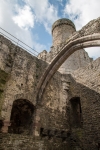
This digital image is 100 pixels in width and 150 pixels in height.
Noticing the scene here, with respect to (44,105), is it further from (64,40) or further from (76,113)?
(64,40)

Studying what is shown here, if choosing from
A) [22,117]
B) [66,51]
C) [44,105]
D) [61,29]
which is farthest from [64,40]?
[22,117]

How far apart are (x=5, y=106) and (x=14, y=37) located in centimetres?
329

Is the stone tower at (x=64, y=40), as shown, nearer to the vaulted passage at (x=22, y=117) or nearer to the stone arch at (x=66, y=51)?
the stone arch at (x=66, y=51)

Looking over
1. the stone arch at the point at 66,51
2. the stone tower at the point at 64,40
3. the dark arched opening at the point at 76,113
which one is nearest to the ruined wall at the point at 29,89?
the stone arch at the point at 66,51

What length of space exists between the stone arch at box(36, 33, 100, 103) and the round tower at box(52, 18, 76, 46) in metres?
7.01

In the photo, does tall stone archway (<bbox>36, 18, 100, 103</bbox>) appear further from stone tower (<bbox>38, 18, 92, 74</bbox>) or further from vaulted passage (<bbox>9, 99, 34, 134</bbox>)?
stone tower (<bbox>38, 18, 92, 74</bbox>)

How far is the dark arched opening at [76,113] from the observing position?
7221 millimetres

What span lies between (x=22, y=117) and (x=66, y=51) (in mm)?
3901

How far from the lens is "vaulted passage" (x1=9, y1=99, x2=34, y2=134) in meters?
5.93

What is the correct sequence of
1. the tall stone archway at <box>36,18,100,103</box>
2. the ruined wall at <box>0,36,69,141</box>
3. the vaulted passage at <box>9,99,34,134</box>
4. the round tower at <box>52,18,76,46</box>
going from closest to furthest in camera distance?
the tall stone archway at <box>36,18,100,103</box>
the ruined wall at <box>0,36,69,141</box>
the vaulted passage at <box>9,99,34,134</box>
the round tower at <box>52,18,76,46</box>

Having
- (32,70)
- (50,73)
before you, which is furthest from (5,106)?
(50,73)

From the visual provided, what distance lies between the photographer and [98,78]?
21.7 feet

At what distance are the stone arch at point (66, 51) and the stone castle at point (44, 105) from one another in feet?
0.46

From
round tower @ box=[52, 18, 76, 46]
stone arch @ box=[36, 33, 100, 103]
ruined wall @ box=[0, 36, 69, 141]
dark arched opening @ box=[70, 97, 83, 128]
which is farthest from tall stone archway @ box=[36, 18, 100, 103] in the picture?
round tower @ box=[52, 18, 76, 46]
